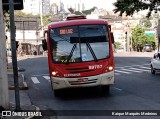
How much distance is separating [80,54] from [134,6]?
7824 mm

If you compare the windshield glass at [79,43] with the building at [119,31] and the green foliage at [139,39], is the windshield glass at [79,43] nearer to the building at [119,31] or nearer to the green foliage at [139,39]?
the green foliage at [139,39]

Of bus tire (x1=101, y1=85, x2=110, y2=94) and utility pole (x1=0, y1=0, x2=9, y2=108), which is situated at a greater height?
utility pole (x1=0, y1=0, x2=9, y2=108)

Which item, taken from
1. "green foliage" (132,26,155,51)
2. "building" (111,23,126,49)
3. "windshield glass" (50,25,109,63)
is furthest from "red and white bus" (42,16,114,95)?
"building" (111,23,126,49)

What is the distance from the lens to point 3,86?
43.5ft

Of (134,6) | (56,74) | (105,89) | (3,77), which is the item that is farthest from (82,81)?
(134,6)

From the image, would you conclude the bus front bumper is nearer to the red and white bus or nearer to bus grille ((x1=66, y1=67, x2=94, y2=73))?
the red and white bus

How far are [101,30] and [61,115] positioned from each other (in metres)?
5.52

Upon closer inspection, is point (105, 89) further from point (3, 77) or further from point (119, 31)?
point (119, 31)

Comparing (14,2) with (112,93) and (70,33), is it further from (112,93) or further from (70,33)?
(112,93)

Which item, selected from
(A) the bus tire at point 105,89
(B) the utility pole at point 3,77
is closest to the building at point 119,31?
(A) the bus tire at point 105,89

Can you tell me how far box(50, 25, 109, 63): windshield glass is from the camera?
664 inches

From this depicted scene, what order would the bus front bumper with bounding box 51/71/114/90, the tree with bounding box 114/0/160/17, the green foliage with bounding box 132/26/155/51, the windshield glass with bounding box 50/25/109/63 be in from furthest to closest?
the green foliage with bounding box 132/26/155/51 → the tree with bounding box 114/0/160/17 → the windshield glass with bounding box 50/25/109/63 → the bus front bumper with bounding box 51/71/114/90

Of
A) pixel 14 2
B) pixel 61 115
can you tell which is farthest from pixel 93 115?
pixel 14 2

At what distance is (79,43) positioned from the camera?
17.1 m
